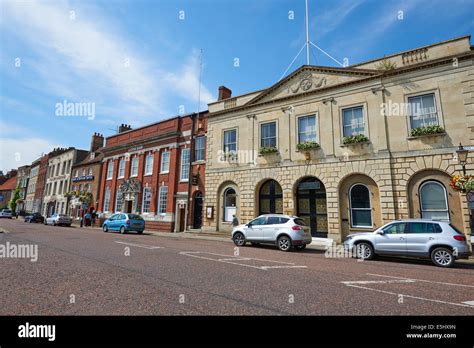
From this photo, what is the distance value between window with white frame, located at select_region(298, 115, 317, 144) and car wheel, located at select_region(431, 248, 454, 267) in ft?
32.3

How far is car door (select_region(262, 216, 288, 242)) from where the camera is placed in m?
12.9

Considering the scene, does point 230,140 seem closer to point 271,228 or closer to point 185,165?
point 185,165

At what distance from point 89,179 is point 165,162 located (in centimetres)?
1608

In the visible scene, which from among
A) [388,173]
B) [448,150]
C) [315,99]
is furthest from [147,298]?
[315,99]

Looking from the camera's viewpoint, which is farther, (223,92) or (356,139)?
(223,92)

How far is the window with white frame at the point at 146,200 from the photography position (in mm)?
26986

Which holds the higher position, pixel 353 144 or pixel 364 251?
pixel 353 144

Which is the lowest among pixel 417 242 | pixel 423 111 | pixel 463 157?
pixel 417 242

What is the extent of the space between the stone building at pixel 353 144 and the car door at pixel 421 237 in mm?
4733

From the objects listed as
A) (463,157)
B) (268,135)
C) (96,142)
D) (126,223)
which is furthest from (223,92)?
(96,142)

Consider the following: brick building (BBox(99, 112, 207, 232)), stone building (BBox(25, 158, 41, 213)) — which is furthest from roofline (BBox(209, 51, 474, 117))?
stone building (BBox(25, 158, 41, 213))

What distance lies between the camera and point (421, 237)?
970 centimetres
